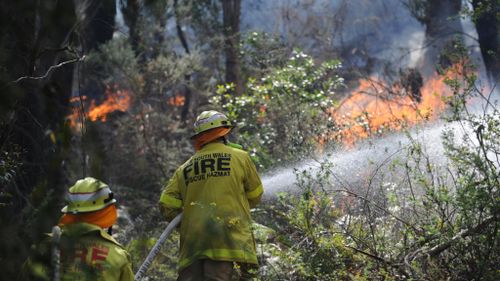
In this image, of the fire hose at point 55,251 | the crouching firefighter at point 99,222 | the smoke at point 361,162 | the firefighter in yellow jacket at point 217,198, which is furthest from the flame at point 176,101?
the fire hose at point 55,251

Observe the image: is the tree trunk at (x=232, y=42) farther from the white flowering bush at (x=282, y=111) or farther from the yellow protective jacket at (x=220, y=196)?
the yellow protective jacket at (x=220, y=196)

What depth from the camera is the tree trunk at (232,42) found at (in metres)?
16.6

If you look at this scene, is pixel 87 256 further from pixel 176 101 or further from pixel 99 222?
pixel 176 101

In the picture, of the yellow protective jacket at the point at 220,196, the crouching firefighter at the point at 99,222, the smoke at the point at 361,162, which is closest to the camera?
the crouching firefighter at the point at 99,222

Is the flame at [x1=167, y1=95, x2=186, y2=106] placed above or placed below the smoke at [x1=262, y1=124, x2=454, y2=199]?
above

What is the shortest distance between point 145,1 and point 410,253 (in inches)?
119

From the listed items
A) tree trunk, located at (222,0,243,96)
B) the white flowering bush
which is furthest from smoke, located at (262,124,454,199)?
tree trunk, located at (222,0,243,96)

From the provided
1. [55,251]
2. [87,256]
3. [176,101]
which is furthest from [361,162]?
[176,101]

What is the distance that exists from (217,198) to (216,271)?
521 mm

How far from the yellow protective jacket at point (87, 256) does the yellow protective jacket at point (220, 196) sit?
154 cm

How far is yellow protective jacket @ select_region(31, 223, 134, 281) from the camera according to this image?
87.4 inches

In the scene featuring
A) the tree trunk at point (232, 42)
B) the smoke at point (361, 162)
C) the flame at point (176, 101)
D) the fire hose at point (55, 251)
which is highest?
the tree trunk at point (232, 42)

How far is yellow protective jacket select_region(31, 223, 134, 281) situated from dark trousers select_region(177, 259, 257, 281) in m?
1.72

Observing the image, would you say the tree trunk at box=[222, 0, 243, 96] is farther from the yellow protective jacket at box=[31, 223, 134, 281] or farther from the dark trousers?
the yellow protective jacket at box=[31, 223, 134, 281]
